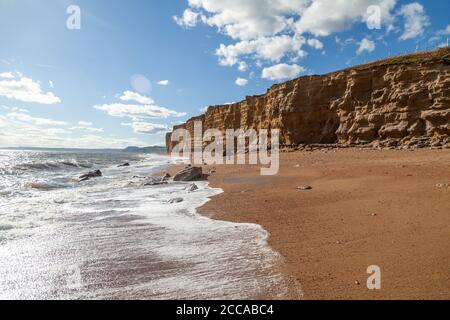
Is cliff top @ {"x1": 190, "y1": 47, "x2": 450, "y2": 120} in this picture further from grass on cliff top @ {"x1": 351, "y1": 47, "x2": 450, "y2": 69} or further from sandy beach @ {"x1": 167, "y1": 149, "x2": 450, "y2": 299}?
sandy beach @ {"x1": 167, "y1": 149, "x2": 450, "y2": 299}

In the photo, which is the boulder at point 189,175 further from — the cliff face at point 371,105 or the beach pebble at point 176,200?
the cliff face at point 371,105

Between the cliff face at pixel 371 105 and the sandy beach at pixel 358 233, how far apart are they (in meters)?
14.9

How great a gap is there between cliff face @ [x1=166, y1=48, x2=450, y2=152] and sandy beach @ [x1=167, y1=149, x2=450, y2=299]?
48.9 feet

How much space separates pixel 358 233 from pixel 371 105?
928 inches

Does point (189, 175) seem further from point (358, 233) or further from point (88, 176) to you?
point (358, 233)

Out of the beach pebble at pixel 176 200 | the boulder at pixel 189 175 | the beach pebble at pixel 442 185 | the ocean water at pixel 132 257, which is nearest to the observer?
the ocean water at pixel 132 257

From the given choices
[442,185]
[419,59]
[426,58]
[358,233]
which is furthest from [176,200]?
→ [426,58]

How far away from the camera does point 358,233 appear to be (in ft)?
16.3

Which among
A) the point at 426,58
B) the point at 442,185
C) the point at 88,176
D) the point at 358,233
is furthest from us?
the point at 426,58

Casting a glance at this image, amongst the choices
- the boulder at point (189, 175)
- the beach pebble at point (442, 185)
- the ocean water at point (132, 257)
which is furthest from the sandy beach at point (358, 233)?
the boulder at point (189, 175)

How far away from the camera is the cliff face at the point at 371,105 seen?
2180 centimetres
